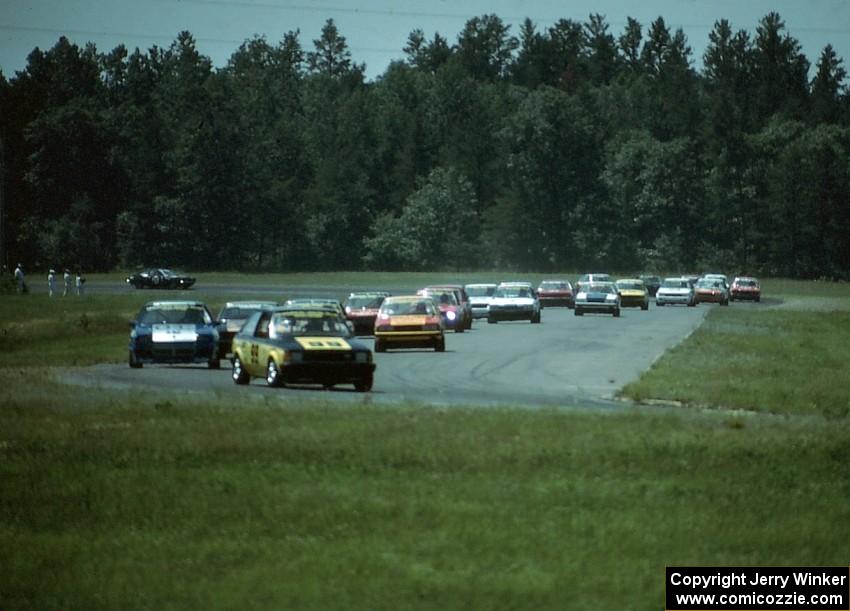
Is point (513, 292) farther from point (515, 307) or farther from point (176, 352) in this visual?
point (176, 352)

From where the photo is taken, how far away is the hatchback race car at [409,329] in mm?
45531

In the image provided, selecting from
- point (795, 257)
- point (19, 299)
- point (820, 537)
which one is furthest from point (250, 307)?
point (795, 257)

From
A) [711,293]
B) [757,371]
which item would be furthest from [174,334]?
[711,293]

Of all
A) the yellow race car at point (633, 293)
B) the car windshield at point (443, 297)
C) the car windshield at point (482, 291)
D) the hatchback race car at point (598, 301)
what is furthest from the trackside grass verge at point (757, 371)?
the yellow race car at point (633, 293)

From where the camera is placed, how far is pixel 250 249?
15325 cm

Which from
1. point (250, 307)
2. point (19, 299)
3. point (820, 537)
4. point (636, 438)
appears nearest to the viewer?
point (820, 537)

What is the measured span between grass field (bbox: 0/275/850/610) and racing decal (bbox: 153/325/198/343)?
1036 centimetres

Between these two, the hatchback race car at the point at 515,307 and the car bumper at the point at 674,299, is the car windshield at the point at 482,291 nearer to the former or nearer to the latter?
the hatchback race car at the point at 515,307

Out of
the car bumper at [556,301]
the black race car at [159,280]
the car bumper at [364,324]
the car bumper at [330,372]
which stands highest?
the car bumper at [330,372]

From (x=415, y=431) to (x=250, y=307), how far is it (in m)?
22.1

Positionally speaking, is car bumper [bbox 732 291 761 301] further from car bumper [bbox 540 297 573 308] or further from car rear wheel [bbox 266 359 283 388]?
car rear wheel [bbox 266 359 283 388]

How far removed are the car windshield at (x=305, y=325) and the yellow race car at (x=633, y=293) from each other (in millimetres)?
58069

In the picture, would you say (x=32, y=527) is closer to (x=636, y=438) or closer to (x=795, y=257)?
(x=636, y=438)

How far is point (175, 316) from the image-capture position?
→ 39.6 meters
